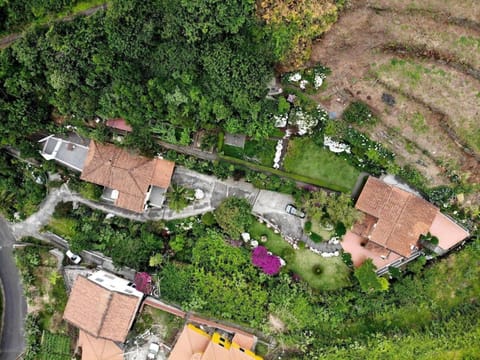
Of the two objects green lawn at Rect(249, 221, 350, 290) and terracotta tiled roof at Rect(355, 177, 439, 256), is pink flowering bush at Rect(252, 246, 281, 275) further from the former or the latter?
terracotta tiled roof at Rect(355, 177, 439, 256)

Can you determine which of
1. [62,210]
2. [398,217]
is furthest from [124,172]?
[398,217]

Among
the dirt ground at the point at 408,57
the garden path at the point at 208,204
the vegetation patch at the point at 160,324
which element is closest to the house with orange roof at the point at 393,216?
the dirt ground at the point at 408,57

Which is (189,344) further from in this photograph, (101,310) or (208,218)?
(208,218)

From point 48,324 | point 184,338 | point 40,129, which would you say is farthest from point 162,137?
point 48,324

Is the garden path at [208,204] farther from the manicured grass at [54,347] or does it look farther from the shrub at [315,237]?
the manicured grass at [54,347]

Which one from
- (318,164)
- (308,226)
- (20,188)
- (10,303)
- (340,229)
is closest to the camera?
(340,229)

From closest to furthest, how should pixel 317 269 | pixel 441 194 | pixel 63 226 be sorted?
pixel 441 194 < pixel 317 269 < pixel 63 226
